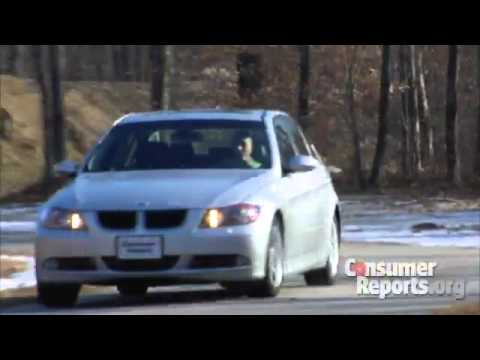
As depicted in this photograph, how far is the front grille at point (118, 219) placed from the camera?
1146 cm

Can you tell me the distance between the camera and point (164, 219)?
37.7 feet

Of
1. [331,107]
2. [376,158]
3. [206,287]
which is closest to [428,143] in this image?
[331,107]

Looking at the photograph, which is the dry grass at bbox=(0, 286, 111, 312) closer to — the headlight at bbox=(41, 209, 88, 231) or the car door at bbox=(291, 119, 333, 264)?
the headlight at bbox=(41, 209, 88, 231)

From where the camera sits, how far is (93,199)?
1166cm

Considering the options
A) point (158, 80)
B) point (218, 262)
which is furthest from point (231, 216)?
point (158, 80)

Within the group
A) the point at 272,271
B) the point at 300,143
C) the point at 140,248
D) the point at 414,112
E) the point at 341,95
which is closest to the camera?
the point at 140,248

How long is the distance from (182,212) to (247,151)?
57.2 inches

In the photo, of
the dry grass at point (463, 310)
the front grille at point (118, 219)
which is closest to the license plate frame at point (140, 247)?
the front grille at point (118, 219)

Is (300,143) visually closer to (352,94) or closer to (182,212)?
(182,212)

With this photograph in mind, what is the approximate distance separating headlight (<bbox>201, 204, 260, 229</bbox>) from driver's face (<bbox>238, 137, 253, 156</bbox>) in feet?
3.61

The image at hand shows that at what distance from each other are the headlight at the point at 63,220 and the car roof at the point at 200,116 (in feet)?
5.88

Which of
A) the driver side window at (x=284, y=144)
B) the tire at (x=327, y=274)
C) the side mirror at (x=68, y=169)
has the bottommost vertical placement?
the tire at (x=327, y=274)

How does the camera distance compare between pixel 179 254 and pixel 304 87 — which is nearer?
pixel 179 254

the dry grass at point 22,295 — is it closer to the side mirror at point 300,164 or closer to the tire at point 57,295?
the tire at point 57,295
